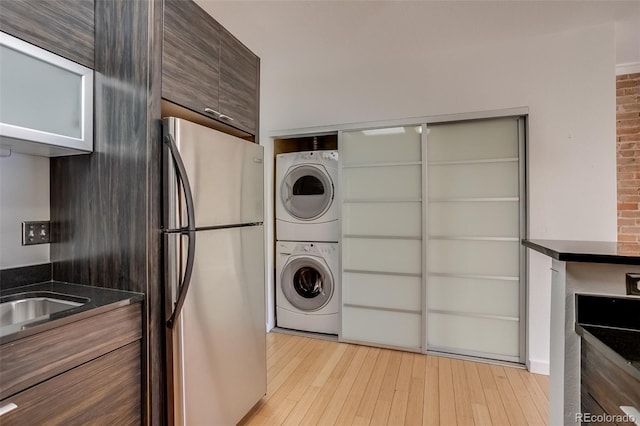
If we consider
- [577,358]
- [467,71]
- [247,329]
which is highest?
[467,71]

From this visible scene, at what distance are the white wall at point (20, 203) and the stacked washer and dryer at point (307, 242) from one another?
1.94 m

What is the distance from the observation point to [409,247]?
2730 mm

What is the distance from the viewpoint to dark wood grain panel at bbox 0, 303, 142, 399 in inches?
34.2

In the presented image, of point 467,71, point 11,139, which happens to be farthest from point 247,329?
point 467,71

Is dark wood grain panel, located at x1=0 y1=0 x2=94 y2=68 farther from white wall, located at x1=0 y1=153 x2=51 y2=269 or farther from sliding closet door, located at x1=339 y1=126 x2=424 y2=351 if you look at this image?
sliding closet door, located at x1=339 y1=126 x2=424 y2=351

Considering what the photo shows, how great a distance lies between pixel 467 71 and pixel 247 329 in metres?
2.56

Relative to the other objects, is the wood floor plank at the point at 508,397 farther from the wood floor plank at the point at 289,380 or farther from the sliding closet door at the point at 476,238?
the wood floor plank at the point at 289,380

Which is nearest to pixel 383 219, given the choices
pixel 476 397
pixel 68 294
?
pixel 476 397

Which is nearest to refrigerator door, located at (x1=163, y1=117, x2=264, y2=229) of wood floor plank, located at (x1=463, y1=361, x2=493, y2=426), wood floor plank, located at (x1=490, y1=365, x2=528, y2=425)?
wood floor plank, located at (x1=463, y1=361, x2=493, y2=426)

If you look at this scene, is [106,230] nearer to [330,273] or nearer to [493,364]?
[330,273]

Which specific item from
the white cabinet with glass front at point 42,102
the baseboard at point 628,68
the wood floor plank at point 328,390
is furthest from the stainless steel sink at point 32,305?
the baseboard at point 628,68

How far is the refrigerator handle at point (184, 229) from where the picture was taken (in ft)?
4.31

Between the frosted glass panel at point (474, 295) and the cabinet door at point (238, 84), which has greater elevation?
the cabinet door at point (238, 84)

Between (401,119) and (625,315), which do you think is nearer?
(625,315)
